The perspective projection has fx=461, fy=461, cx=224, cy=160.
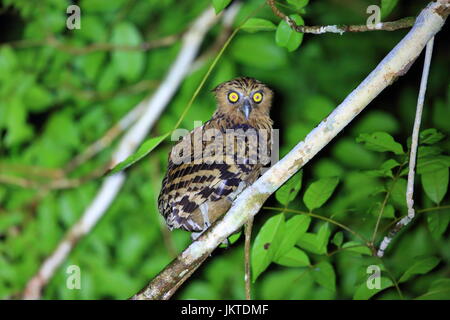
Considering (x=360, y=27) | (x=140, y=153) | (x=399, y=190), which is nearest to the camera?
(x=140, y=153)

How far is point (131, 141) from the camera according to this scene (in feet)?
7.67

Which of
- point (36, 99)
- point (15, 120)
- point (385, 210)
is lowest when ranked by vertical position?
point (385, 210)

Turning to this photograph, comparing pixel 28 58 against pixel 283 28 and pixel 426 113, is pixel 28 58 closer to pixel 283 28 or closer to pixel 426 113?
pixel 283 28

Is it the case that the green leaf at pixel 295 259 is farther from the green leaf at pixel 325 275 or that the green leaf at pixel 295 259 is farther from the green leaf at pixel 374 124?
the green leaf at pixel 374 124

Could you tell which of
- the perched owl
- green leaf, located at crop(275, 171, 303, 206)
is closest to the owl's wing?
the perched owl

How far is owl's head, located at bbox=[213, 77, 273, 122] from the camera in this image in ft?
5.48

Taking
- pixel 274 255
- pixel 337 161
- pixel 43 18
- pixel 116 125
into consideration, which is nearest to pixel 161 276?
pixel 274 255

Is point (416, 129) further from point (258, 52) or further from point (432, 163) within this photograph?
point (258, 52)

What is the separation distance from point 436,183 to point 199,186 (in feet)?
2.24

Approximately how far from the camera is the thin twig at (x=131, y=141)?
2.32 m

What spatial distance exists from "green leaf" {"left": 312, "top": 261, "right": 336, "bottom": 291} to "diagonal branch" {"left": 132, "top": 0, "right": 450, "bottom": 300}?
13.0 inches

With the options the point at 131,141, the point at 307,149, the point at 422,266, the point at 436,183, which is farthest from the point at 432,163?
the point at 131,141

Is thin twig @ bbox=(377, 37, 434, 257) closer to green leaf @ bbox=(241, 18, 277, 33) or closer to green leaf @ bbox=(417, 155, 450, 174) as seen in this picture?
green leaf @ bbox=(417, 155, 450, 174)

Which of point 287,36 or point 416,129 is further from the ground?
point 287,36
